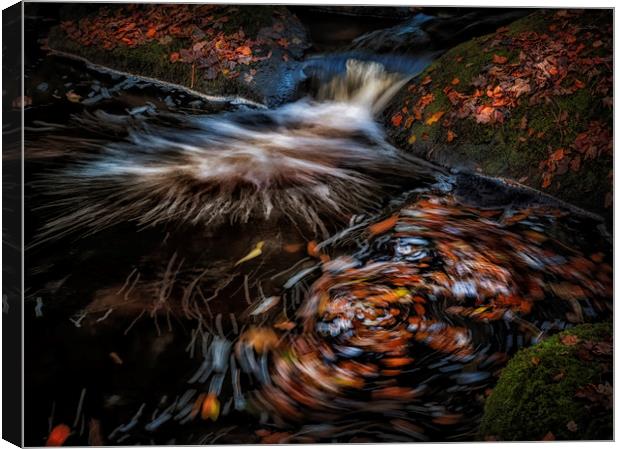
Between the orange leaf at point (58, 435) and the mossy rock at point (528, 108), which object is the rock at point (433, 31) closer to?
the mossy rock at point (528, 108)

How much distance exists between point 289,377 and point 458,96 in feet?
5.11

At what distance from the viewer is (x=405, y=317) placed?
7.84 feet

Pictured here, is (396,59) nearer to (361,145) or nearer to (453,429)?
(361,145)

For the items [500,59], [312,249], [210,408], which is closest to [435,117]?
[500,59]

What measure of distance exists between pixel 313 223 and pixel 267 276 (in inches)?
12.8

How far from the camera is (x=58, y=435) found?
84.1 inches

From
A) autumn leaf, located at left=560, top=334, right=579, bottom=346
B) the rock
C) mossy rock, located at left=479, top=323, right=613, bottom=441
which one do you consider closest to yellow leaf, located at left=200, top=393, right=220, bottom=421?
mossy rock, located at left=479, top=323, right=613, bottom=441

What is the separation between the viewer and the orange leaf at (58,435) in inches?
84.0

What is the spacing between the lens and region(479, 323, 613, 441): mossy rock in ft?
7.59

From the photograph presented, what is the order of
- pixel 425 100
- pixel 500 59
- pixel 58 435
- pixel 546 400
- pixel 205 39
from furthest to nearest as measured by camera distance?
pixel 425 100 < pixel 500 59 < pixel 205 39 < pixel 546 400 < pixel 58 435

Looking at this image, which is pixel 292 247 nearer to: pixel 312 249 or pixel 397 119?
pixel 312 249

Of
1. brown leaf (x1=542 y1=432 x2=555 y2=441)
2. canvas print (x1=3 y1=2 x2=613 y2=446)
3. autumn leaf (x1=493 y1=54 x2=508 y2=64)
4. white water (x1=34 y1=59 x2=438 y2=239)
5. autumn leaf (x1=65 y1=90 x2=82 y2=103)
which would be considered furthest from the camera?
autumn leaf (x1=493 y1=54 x2=508 y2=64)

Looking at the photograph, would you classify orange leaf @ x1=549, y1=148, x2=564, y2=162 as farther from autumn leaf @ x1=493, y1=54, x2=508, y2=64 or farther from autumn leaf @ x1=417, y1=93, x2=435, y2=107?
autumn leaf @ x1=417, y1=93, x2=435, y2=107

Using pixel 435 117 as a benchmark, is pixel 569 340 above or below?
below
